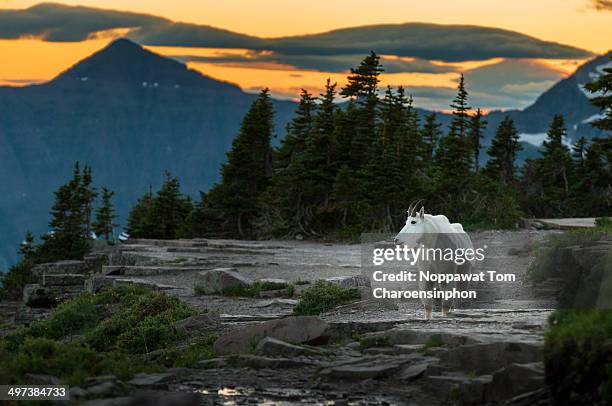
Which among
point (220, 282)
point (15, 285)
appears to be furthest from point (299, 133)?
point (220, 282)

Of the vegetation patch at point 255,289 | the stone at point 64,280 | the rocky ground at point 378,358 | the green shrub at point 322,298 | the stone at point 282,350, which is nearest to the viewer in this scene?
the rocky ground at point 378,358

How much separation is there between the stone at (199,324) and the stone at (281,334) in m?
2.36

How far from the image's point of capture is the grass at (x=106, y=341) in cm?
1442

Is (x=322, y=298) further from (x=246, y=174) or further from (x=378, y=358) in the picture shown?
(x=246, y=174)

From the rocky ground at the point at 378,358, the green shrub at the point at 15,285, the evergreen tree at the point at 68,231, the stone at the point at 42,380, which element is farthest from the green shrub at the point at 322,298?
the evergreen tree at the point at 68,231

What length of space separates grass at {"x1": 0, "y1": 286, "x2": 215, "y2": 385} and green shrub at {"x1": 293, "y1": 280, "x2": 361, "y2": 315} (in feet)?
6.77

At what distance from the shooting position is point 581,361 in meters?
11.3

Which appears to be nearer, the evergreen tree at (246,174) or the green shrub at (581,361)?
the green shrub at (581,361)

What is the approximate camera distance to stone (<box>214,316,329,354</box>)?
16.0 m

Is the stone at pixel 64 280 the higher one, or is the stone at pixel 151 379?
the stone at pixel 151 379

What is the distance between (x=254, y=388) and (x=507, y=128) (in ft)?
196

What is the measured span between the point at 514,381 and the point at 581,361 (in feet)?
3.13

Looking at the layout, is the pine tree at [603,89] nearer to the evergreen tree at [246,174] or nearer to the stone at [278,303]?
the stone at [278,303]

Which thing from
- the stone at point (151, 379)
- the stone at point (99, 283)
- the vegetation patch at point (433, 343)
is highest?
the vegetation patch at point (433, 343)
